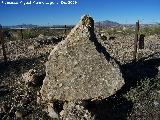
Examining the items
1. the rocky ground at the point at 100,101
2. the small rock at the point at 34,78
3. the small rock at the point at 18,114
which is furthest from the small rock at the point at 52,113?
the small rock at the point at 34,78

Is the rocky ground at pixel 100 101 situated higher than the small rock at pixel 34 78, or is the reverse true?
the small rock at pixel 34 78

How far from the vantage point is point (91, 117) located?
8.43 m

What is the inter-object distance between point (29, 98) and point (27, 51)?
913 cm

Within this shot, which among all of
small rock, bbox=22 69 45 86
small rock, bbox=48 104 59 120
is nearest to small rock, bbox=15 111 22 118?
small rock, bbox=48 104 59 120

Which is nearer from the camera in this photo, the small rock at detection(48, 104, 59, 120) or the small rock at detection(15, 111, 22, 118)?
the small rock at detection(48, 104, 59, 120)

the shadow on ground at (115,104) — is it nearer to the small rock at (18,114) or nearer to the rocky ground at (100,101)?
the rocky ground at (100,101)

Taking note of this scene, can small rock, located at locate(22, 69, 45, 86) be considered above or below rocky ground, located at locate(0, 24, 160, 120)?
above

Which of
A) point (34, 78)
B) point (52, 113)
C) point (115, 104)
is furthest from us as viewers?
point (34, 78)

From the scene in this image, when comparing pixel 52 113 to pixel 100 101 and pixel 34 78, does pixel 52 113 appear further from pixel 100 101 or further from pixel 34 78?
pixel 34 78

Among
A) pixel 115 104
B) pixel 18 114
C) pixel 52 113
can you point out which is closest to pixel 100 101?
pixel 115 104

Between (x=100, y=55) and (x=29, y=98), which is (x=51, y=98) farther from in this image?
(x=100, y=55)

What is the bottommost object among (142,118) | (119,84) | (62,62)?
(142,118)

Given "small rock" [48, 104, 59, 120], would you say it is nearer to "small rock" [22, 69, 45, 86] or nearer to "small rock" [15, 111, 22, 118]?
"small rock" [15, 111, 22, 118]

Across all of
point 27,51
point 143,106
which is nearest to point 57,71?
point 143,106
